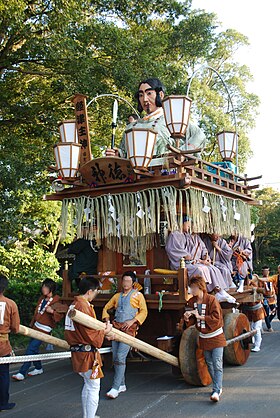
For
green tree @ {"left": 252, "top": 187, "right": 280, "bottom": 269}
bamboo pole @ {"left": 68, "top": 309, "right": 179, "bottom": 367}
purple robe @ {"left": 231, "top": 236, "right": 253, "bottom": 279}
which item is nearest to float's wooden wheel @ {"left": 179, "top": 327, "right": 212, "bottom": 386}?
bamboo pole @ {"left": 68, "top": 309, "right": 179, "bottom": 367}

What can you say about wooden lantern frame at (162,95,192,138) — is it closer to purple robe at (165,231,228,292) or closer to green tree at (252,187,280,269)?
purple robe at (165,231,228,292)

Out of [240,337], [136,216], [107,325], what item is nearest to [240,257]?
[240,337]

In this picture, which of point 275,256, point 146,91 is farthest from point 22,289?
point 275,256

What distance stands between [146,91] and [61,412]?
5678 millimetres

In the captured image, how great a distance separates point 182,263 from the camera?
670 centimetres

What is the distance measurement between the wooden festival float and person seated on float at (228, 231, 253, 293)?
0.97 metres

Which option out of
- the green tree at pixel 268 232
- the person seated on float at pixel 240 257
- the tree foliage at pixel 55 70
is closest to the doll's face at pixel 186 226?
the person seated on float at pixel 240 257

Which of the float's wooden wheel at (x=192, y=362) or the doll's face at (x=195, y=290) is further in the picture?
the float's wooden wheel at (x=192, y=362)

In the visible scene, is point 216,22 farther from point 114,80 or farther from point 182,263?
point 182,263

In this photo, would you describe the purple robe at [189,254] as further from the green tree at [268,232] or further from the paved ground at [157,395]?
the green tree at [268,232]

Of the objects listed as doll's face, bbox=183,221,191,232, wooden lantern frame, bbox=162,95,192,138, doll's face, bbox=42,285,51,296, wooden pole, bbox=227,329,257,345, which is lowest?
wooden pole, bbox=227,329,257,345

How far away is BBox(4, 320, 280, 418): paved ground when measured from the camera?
5520 mm

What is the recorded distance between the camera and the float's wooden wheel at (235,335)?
734 cm

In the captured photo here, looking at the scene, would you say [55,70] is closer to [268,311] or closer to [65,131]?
[65,131]
